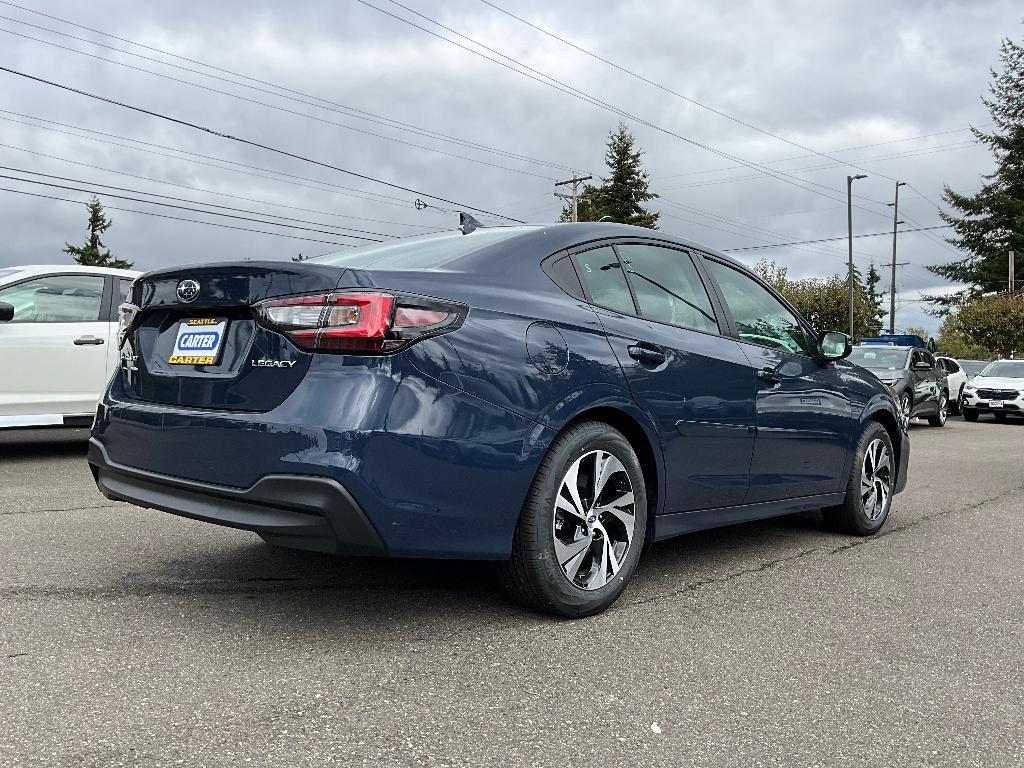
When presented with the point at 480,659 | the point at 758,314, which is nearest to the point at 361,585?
the point at 480,659

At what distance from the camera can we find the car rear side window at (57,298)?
303 inches

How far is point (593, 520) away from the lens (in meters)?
3.47

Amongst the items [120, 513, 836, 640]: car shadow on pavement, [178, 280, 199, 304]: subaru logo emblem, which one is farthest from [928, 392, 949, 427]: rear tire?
[178, 280, 199, 304]: subaru logo emblem

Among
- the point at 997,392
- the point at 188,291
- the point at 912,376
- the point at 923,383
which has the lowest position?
the point at 997,392

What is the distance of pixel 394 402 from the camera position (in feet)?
9.44

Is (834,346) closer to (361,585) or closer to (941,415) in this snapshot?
(361,585)

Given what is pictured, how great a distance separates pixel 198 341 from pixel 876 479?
4014mm

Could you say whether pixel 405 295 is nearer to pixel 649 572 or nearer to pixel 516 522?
pixel 516 522

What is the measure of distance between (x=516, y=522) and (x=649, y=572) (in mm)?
1325

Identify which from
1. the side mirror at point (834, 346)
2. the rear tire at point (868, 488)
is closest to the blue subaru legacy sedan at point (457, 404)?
the side mirror at point (834, 346)

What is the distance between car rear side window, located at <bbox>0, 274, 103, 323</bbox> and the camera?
769 centimetres

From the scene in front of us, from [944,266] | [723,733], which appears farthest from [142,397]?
[944,266]

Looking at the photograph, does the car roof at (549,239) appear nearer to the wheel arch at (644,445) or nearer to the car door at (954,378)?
the wheel arch at (644,445)

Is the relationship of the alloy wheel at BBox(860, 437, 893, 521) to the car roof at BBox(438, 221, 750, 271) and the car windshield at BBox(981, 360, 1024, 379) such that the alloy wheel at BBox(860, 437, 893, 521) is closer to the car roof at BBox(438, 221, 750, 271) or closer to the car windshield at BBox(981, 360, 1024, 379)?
the car roof at BBox(438, 221, 750, 271)
